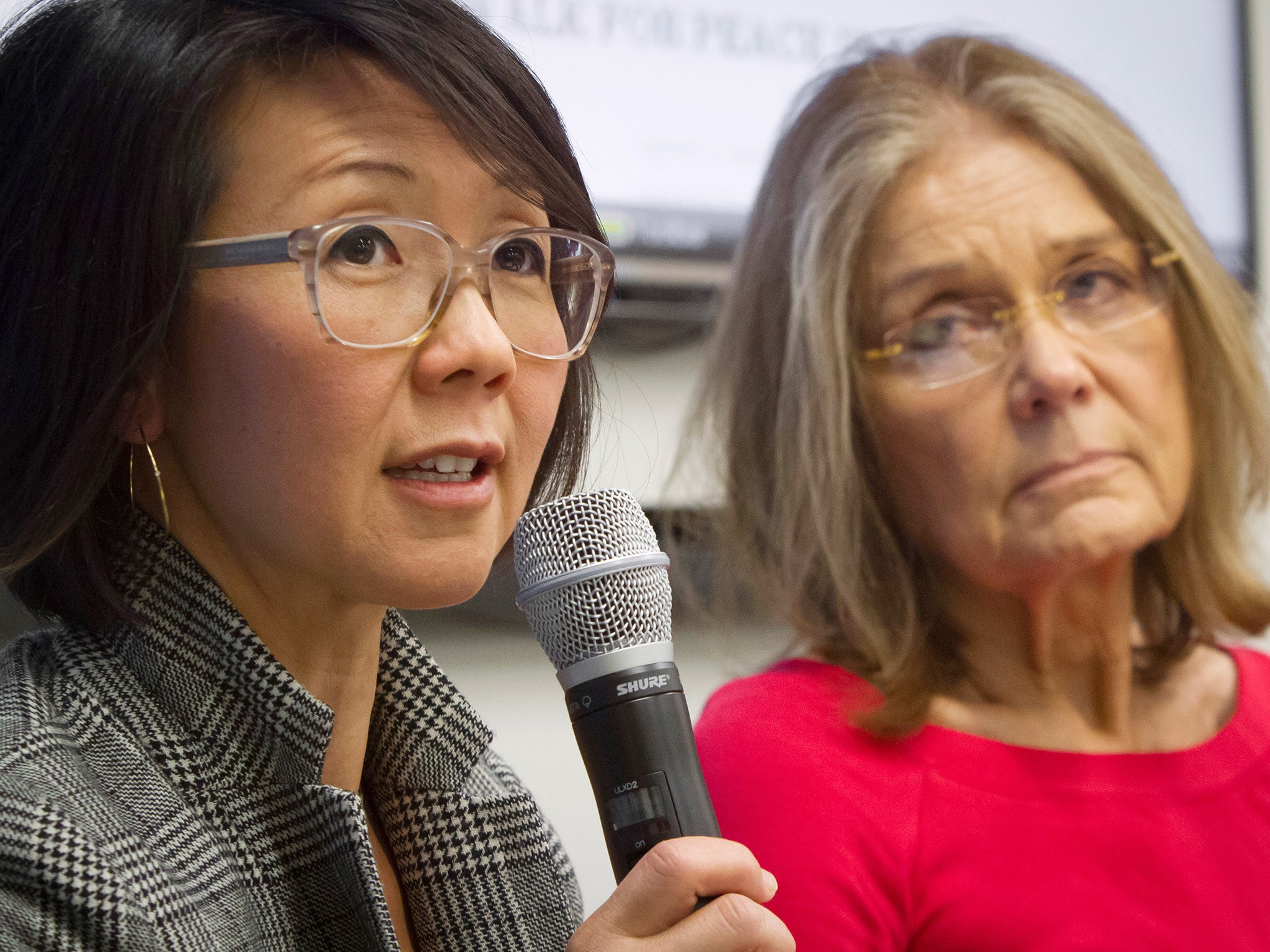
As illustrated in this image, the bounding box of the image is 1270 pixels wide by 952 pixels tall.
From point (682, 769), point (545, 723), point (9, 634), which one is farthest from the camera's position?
point (545, 723)

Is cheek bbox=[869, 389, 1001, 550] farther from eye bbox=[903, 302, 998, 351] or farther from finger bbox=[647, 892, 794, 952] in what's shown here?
finger bbox=[647, 892, 794, 952]

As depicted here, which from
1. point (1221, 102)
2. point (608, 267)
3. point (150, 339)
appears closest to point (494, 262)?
point (608, 267)

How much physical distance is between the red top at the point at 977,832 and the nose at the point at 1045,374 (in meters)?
0.34

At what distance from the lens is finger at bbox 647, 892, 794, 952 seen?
672 millimetres

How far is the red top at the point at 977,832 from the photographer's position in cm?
115

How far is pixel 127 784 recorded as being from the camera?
2.63 ft

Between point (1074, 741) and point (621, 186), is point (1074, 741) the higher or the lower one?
the lower one

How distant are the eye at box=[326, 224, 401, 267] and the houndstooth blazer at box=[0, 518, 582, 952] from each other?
24cm

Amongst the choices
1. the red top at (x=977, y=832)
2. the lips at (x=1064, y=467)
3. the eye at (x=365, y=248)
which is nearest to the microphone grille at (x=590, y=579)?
the eye at (x=365, y=248)

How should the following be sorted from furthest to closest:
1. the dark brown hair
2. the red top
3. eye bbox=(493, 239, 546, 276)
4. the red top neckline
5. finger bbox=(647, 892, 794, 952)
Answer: the red top neckline
the red top
eye bbox=(493, 239, 546, 276)
the dark brown hair
finger bbox=(647, 892, 794, 952)

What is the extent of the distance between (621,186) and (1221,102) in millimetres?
1227

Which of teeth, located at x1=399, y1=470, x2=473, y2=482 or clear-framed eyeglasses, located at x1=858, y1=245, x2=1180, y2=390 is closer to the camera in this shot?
teeth, located at x1=399, y1=470, x2=473, y2=482

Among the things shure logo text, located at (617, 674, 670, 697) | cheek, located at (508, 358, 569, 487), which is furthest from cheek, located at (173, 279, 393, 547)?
shure logo text, located at (617, 674, 670, 697)

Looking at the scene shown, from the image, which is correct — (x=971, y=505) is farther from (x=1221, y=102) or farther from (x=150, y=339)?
(x=1221, y=102)
